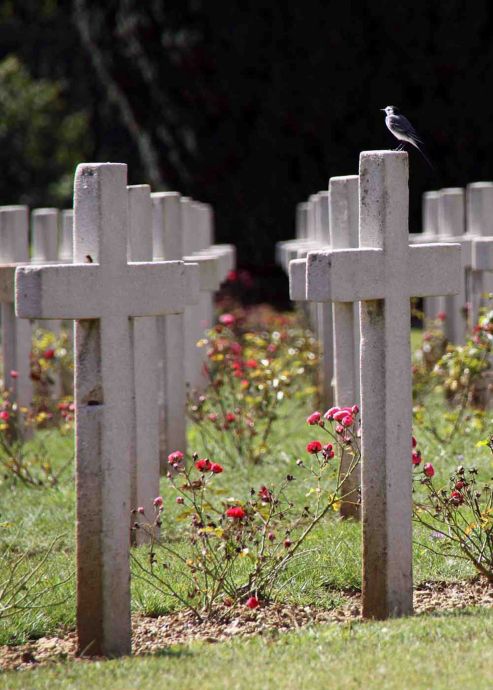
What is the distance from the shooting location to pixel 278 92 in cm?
1753

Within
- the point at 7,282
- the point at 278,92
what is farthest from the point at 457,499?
the point at 278,92

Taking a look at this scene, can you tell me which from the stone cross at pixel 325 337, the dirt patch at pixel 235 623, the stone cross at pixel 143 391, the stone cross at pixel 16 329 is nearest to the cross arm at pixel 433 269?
the dirt patch at pixel 235 623

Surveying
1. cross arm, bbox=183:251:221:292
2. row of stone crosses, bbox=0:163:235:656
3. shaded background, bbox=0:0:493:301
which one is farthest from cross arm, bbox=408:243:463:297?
shaded background, bbox=0:0:493:301

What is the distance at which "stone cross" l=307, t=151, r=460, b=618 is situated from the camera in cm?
468

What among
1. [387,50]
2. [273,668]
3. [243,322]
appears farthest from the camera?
[387,50]

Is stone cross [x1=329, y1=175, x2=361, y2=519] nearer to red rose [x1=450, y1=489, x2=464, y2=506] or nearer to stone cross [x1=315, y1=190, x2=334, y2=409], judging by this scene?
red rose [x1=450, y1=489, x2=464, y2=506]

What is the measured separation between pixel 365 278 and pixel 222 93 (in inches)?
543

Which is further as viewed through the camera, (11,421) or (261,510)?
(11,421)

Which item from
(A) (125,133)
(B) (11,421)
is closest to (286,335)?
(B) (11,421)

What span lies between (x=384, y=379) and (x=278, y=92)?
13.3 m

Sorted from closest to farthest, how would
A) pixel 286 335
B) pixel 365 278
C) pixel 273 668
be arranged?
pixel 273 668, pixel 365 278, pixel 286 335

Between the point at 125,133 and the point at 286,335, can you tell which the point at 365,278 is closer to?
the point at 286,335

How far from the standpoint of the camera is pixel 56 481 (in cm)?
763

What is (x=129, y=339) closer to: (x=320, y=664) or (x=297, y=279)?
(x=320, y=664)
